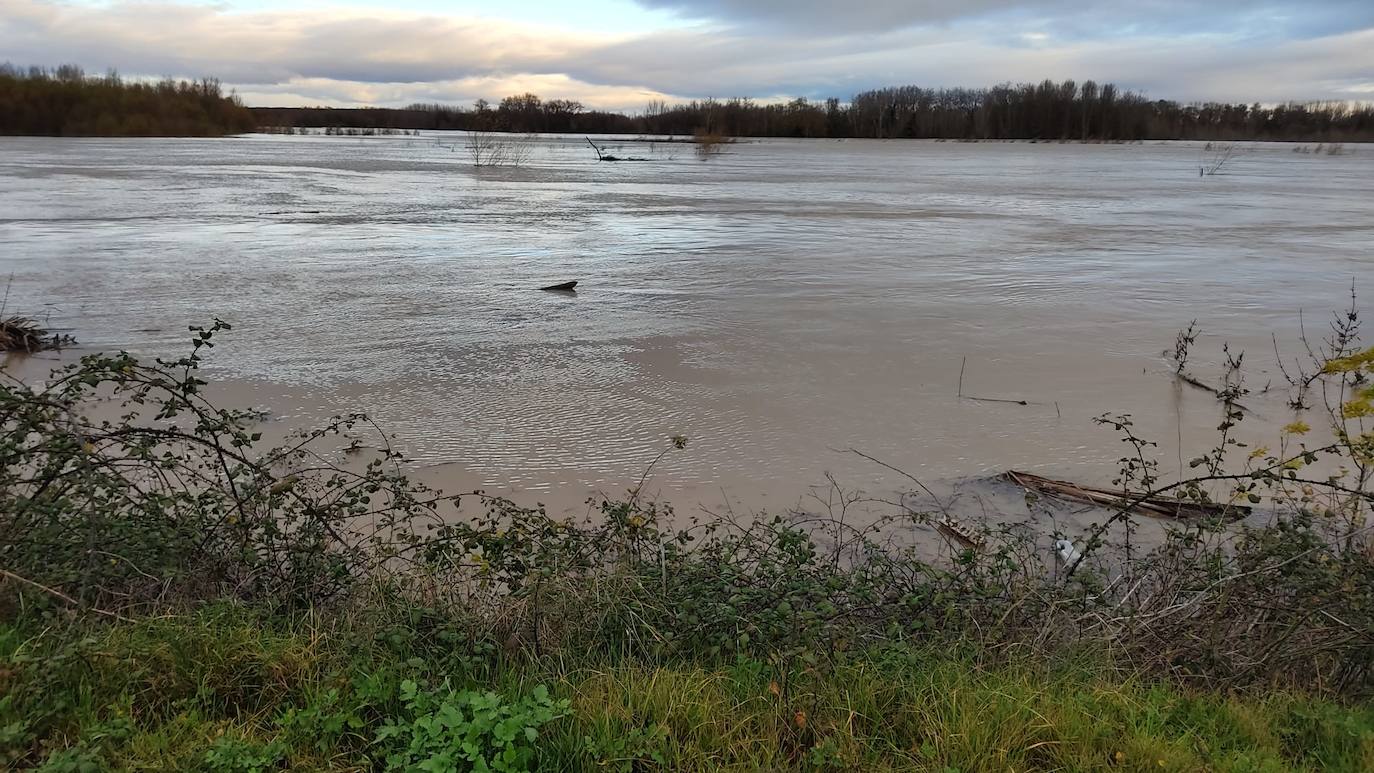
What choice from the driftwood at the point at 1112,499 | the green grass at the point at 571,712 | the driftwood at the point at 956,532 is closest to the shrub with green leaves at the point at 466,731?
the green grass at the point at 571,712

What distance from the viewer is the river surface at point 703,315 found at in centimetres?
682

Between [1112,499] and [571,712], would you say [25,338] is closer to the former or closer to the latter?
[571,712]

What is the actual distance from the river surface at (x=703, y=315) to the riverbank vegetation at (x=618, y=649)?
196 cm

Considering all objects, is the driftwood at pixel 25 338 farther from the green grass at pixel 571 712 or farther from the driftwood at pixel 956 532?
the driftwood at pixel 956 532

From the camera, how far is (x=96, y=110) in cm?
7250

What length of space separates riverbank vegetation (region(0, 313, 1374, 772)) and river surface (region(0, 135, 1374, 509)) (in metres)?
1.96

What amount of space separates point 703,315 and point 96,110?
3184 inches

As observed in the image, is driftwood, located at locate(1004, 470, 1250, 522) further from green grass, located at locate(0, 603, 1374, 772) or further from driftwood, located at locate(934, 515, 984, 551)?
green grass, located at locate(0, 603, 1374, 772)

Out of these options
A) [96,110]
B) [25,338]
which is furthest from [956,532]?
[96,110]

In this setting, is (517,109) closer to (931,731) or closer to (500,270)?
(500,270)

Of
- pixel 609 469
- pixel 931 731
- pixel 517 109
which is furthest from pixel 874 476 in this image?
pixel 517 109

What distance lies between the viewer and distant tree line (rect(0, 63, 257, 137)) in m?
70.1

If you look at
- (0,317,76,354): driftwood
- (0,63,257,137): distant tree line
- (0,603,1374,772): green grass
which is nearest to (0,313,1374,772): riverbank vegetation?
(0,603,1374,772): green grass

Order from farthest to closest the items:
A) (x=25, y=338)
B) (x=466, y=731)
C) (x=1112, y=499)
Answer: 1. (x=25, y=338)
2. (x=1112, y=499)
3. (x=466, y=731)
